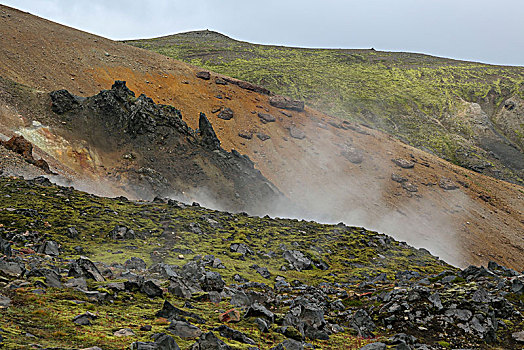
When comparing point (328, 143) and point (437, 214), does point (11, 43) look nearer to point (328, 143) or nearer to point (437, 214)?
point (328, 143)

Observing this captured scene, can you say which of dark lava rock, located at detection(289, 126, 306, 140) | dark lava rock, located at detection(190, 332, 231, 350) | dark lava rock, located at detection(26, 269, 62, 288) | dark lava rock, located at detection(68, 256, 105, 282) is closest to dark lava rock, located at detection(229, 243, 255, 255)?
dark lava rock, located at detection(68, 256, 105, 282)

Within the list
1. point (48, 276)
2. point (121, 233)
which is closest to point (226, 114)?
point (121, 233)

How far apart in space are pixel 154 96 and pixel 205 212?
109 feet

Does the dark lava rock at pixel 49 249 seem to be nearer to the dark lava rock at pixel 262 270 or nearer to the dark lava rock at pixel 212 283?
the dark lava rock at pixel 212 283

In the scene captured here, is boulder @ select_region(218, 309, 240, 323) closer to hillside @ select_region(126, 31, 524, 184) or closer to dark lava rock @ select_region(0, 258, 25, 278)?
dark lava rock @ select_region(0, 258, 25, 278)

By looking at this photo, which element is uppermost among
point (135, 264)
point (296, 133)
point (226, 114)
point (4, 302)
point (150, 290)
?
point (226, 114)

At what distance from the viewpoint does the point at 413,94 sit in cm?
11881

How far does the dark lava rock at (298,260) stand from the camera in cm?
2419

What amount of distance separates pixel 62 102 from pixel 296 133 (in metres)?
37.2

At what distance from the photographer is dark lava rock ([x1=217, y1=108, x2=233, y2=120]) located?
59.9 m

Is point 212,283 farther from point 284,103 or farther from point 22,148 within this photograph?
point 284,103

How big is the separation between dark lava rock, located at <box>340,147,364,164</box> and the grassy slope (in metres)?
28.8

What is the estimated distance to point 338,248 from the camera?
1181 inches

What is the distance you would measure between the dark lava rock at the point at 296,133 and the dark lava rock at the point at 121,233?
4429cm
